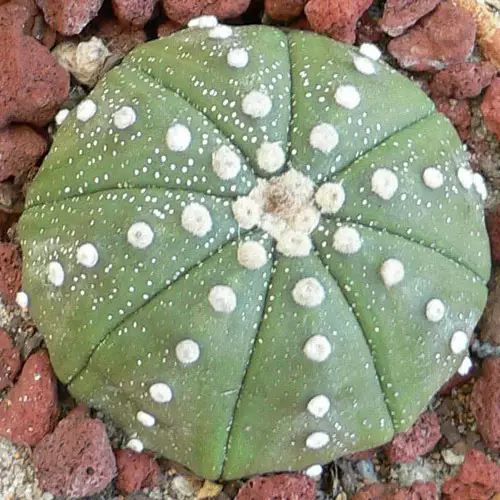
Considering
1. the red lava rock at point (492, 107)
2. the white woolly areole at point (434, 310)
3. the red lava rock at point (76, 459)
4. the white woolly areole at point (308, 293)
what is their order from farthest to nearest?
the red lava rock at point (492, 107), the red lava rock at point (76, 459), the white woolly areole at point (434, 310), the white woolly areole at point (308, 293)

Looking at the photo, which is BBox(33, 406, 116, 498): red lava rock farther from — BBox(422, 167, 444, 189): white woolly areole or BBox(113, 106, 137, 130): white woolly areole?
BBox(422, 167, 444, 189): white woolly areole

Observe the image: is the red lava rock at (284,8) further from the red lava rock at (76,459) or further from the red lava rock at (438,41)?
the red lava rock at (76,459)

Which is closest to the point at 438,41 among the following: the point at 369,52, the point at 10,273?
the point at 369,52

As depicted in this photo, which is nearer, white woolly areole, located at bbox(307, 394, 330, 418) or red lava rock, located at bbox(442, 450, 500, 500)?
white woolly areole, located at bbox(307, 394, 330, 418)

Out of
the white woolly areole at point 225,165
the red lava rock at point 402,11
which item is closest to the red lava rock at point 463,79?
the red lava rock at point 402,11

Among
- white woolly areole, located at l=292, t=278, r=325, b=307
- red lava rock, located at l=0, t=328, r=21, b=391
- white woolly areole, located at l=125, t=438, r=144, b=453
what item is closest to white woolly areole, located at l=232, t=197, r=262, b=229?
white woolly areole, located at l=292, t=278, r=325, b=307
